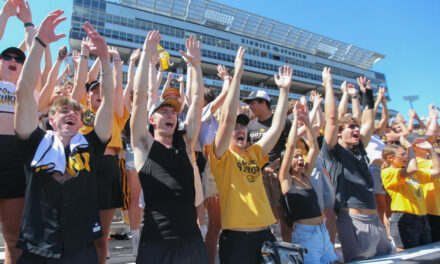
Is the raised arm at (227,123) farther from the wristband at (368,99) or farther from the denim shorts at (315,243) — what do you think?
the wristband at (368,99)

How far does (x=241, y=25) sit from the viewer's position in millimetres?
57438

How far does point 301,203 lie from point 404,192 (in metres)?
2.58

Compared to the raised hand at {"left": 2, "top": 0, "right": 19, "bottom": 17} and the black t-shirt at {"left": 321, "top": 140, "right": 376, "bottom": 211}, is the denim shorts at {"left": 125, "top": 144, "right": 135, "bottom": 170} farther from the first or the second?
the black t-shirt at {"left": 321, "top": 140, "right": 376, "bottom": 211}

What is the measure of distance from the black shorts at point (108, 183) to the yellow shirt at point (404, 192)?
13.8 ft

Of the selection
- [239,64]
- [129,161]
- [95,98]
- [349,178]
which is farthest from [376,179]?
[95,98]

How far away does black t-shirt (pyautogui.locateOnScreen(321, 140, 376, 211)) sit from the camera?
348cm

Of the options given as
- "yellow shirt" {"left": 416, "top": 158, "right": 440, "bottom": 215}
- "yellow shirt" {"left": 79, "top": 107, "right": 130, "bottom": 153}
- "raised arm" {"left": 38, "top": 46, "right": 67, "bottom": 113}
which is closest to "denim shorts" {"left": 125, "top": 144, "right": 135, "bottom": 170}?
"yellow shirt" {"left": 79, "top": 107, "right": 130, "bottom": 153}

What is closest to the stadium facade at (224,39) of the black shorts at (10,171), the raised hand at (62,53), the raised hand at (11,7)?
the raised hand at (62,53)

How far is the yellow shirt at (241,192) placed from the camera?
7.92 ft

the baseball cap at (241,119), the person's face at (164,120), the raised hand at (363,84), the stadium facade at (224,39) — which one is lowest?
the person's face at (164,120)

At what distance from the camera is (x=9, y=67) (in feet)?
8.37

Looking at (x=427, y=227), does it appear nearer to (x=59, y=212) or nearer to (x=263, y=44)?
(x=59, y=212)

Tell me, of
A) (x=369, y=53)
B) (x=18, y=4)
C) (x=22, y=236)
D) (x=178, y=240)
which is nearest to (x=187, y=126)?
(x=178, y=240)

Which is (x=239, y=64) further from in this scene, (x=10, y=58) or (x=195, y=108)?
(x=10, y=58)
